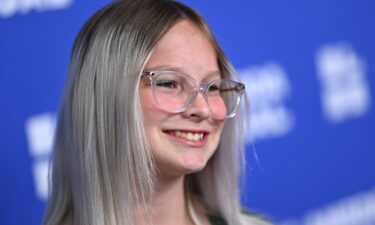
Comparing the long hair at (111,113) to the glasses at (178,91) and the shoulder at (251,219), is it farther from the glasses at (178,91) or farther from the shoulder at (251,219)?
the shoulder at (251,219)

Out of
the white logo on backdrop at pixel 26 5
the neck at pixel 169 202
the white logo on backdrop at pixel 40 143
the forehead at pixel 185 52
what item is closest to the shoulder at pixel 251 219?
the neck at pixel 169 202

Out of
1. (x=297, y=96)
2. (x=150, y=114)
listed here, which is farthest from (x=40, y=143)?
(x=297, y=96)

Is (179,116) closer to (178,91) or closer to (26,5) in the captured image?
(178,91)

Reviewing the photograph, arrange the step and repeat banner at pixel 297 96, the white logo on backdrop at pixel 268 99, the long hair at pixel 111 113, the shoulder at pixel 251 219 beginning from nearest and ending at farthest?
Result: the long hair at pixel 111 113, the shoulder at pixel 251 219, the step and repeat banner at pixel 297 96, the white logo on backdrop at pixel 268 99

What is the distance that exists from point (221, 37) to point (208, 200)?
552mm

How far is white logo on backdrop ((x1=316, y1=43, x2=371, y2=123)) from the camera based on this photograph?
Result: 1.63 m

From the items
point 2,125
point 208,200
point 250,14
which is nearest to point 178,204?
point 208,200

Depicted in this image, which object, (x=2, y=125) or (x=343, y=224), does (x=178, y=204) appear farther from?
(x=343, y=224)

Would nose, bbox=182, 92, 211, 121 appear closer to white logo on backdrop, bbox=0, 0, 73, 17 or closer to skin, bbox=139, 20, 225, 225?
skin, bbox=139, 20, 225, 225

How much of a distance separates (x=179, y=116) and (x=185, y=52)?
13cm

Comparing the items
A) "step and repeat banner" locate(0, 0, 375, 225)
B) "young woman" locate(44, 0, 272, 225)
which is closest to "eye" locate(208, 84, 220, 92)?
"young woman" locate(44, 0, 272, 225)

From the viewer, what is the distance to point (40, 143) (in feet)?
4.22

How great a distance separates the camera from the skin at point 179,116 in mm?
914

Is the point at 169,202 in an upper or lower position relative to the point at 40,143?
lower
